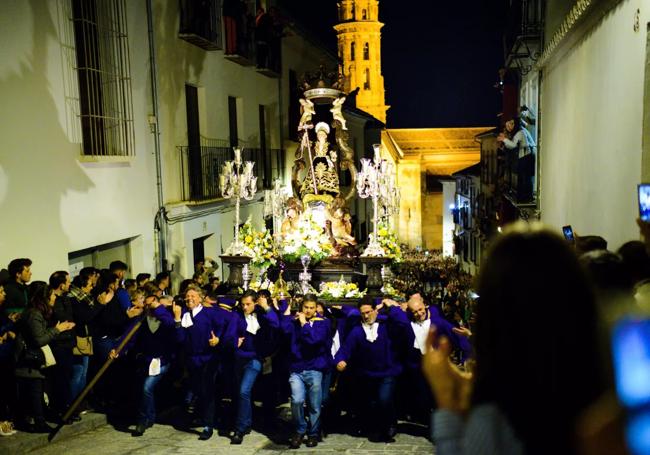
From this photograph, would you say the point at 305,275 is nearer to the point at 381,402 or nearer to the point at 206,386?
the point at 206,386

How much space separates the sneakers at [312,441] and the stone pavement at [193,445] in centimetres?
5

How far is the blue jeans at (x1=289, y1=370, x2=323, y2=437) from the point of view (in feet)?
25.7

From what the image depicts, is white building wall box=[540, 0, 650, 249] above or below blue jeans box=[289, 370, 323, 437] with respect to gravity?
above

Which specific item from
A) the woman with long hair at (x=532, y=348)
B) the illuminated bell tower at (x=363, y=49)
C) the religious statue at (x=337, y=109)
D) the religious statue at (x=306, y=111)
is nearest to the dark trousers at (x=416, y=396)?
the woman with long hair at (x=532, y=348)

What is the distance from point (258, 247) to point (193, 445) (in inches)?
224

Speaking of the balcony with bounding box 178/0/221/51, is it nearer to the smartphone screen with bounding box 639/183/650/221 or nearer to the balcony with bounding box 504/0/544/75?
the balcony with bounding box 504/0/544/75

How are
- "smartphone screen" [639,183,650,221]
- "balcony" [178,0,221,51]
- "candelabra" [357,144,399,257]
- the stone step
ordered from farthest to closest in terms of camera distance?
1. "balcony" [178,0,221,51]
2. "candelabra" [357,144,399,257]
3. the stone step
4. "smartphone screen" [639,183,650,221]

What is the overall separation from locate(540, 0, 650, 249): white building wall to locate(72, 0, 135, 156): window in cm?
842

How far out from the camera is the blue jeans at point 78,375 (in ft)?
27.3

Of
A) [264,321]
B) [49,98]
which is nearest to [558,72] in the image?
[264,321]

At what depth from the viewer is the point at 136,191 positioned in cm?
1390

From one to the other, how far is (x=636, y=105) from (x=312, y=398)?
16.5ft

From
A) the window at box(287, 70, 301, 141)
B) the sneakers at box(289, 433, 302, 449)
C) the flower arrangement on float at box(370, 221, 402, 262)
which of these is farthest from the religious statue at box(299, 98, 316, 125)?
the window at box(287, 70, 301, 141)

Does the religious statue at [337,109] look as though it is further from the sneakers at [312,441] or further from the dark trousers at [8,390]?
the dark trousers at [8,390]
